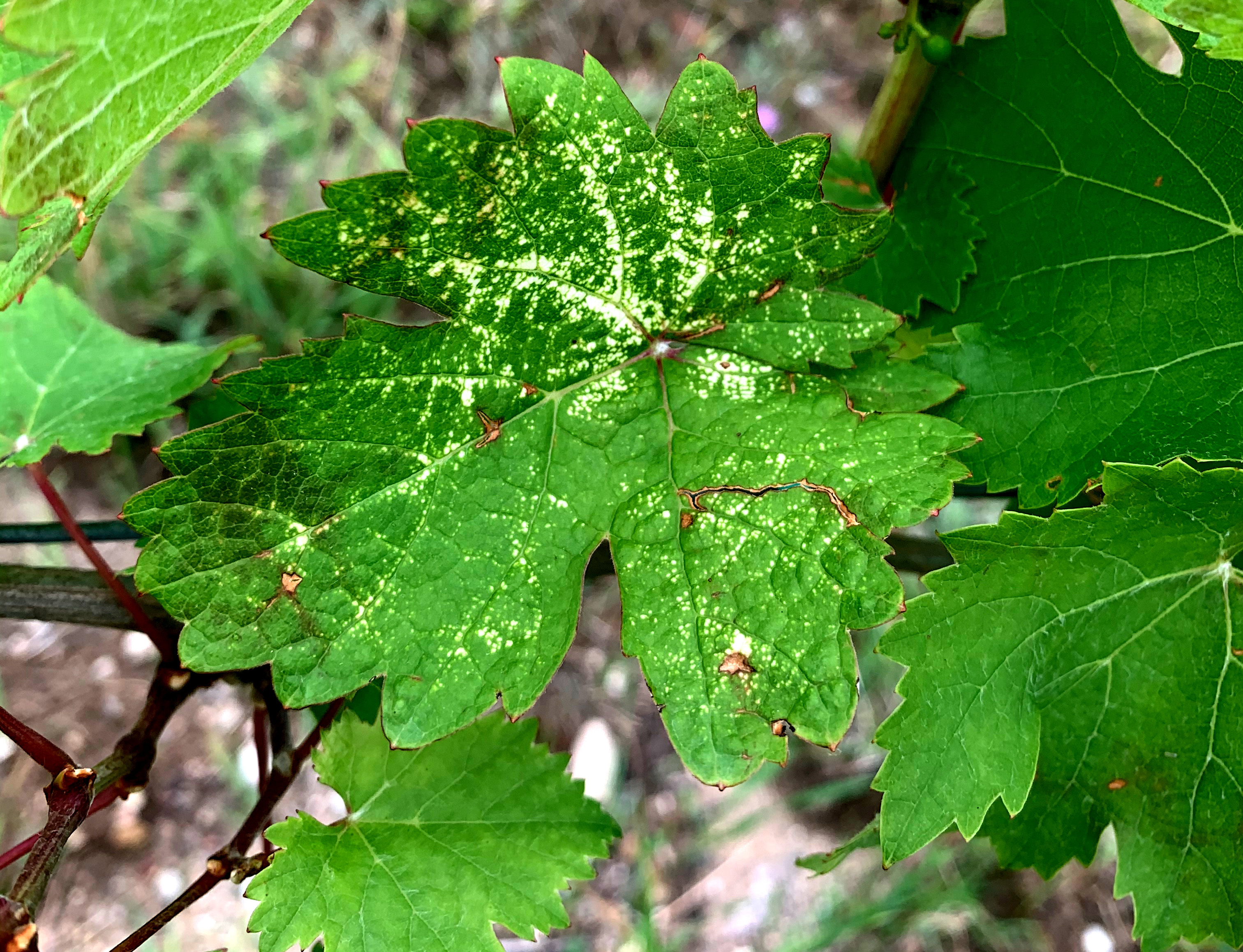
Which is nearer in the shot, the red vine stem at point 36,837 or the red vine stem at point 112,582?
the red vine stem at point 36,837

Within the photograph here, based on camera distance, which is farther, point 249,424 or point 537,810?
point 537,810

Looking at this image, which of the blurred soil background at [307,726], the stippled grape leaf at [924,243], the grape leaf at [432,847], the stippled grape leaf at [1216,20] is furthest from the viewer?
the blurred soil background at [307,726]

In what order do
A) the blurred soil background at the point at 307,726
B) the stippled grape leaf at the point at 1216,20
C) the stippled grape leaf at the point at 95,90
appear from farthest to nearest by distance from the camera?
the blurred soil background at the point at 307,726, the stippled grape leaf at the point at 1216,20, the stippled grape leaf at the point at 95,90

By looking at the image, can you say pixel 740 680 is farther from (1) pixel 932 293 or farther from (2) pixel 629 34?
(2) pixel 629 34

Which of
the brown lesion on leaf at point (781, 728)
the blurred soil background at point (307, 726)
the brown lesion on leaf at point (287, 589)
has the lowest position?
the blurred soil background at point (307, 726)

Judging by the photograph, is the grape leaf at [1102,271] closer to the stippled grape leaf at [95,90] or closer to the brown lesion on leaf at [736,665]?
the brown lesion on leaf at [736,665]

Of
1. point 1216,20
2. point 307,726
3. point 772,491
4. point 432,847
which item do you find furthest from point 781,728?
point 307,726

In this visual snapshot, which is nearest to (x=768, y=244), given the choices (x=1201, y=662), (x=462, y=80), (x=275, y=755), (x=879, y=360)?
(x=879, y=360)

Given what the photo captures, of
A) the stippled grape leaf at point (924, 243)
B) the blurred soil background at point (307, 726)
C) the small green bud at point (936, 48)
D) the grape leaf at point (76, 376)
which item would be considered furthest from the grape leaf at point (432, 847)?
the blurred soil background at point (307, 726)
